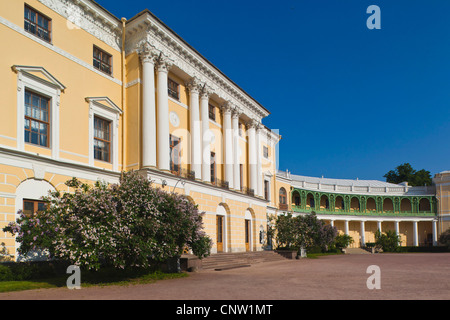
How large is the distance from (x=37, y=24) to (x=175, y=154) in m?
10.2

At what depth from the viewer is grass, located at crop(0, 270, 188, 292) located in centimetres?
1198

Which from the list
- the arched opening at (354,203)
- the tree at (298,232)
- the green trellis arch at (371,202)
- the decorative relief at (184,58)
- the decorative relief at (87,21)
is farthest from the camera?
the arched opening at (354,203)

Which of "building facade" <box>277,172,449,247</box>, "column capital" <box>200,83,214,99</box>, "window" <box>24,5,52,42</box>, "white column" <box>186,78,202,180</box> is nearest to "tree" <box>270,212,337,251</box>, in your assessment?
"white column" <box>186,78,202,180</box>

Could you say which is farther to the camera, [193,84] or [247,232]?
[247,232]

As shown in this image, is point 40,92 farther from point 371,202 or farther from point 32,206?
point 371,202

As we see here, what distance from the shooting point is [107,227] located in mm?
12766

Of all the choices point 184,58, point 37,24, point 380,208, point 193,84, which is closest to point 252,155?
point 193,84

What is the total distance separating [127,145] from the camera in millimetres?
21297

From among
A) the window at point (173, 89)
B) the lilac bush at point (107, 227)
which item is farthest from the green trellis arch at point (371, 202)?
the lilac bush at point (107, 227)

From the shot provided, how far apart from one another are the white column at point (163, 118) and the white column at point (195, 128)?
3.20 m

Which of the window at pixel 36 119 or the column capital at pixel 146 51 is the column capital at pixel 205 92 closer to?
the column capital at pixel 146 51

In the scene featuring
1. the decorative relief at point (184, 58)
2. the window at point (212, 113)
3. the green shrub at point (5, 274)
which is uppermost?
the decorative relief at point (184, 58)

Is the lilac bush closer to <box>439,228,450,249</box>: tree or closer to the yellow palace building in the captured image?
the yellow palace building

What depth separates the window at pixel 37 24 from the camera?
16.5m
